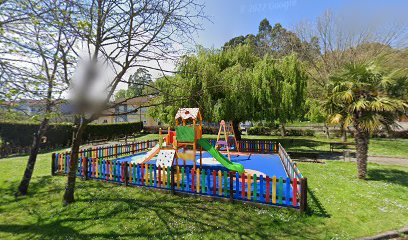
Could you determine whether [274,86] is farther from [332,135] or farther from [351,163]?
[332,135]

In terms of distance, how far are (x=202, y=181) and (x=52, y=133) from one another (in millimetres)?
21068

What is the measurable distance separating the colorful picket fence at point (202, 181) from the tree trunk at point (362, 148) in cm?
390

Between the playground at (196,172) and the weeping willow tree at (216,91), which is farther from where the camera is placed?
the weeping willow tree at (216,91)

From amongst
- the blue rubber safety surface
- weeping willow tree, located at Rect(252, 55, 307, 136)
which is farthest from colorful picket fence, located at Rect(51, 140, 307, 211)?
weeping willow tree, located at Rect(252, 55, 307, 136)

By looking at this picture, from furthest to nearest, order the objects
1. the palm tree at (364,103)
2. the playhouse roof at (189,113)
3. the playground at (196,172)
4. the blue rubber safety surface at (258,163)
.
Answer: the blue rubber safety surface at (258,163), the playhouse roof at (189,113), the palm tree at (364,103), the playground at (196,172)

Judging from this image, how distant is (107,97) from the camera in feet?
23.0

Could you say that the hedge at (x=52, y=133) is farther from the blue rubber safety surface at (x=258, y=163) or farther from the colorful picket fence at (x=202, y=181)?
the blue rubber safety surface at (x=258, y=163)

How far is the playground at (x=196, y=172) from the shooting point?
7195 millimetres

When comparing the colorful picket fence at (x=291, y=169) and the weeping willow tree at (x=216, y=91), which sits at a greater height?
the weeping willow tree at (x=216, y=91)

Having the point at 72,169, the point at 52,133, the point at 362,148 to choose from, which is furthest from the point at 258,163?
the point at 52,133

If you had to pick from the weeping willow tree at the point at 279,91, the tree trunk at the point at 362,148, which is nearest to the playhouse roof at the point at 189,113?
the tree trunk at the point at 362,148

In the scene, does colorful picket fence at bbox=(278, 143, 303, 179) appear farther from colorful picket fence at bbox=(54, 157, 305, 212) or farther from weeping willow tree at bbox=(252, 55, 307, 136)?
weeping willow tree at bbox=(252, 55, 307, 136)

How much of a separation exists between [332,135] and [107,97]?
104 feet

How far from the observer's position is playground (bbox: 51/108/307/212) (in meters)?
7.20
